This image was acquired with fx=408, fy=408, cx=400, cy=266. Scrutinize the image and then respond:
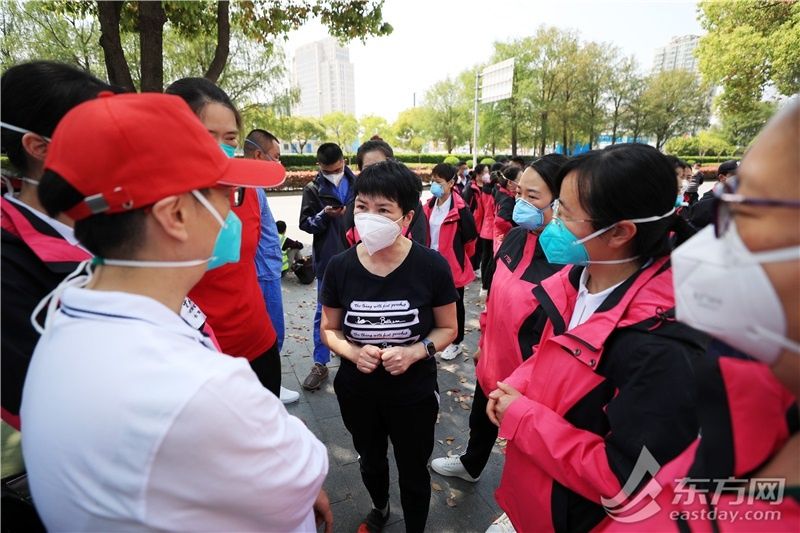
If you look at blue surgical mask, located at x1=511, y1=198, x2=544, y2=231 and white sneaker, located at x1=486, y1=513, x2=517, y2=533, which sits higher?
blue surgical mask, located at x1=511, y1=198, x2=544, y2=231

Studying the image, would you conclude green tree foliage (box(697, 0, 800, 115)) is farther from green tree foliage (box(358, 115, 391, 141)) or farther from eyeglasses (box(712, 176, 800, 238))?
green tree foliage (box(358, 115, 391, 141))

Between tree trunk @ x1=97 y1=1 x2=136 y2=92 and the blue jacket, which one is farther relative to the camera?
tree trunk @ x1=97 y1=1 x2=136 y2=92

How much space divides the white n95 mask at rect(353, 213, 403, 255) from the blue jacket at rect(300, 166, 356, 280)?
2.10m

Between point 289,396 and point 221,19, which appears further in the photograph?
point 221,19

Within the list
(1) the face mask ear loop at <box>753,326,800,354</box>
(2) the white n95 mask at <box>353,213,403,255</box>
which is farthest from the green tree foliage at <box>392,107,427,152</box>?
(1) the face mask ear loop at <box>753,326,800,354</box>

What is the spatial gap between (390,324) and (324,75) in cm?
13720

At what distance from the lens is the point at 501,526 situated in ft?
7.91

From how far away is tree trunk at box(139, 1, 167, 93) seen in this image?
4906 mm

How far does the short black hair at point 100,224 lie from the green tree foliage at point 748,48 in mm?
16956

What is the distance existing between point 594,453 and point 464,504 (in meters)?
1.72

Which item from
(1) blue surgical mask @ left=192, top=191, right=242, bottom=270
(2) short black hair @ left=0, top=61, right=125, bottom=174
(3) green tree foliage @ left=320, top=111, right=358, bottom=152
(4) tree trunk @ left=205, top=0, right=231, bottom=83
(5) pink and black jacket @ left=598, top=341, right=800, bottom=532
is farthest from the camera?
(3) green tree foliage @ left=320, top=111, right=358, bottom=152

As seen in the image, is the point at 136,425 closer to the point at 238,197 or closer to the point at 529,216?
the point at 238,197

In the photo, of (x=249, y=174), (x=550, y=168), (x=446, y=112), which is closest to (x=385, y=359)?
A: (x=249, y=174)

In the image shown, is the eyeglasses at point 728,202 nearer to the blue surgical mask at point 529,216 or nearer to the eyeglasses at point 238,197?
the blue surgical mask at point 529,216
